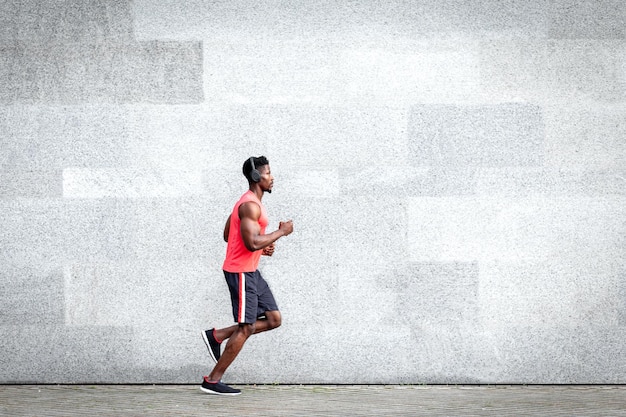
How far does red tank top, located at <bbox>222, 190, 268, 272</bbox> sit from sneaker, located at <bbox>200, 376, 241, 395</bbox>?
0.96 m

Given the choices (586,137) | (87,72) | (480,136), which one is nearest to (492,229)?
(480,136)

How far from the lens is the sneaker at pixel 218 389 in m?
7.79

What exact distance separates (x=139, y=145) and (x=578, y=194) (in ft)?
13.1

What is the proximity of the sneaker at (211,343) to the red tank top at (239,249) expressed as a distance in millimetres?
608

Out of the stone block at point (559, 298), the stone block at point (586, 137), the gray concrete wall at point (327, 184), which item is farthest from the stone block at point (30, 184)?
the stone block at point (586, 137)

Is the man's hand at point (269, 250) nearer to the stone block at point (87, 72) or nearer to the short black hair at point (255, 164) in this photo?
the short black hair at point (255, 164)

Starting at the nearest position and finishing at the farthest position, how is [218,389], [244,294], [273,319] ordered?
[244,294], [218,389], [273,319]

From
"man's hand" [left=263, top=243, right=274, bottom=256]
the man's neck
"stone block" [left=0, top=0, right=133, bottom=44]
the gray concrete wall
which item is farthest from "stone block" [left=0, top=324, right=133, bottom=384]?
"stone block" [left=0, top=0, right=133, bottom=44]

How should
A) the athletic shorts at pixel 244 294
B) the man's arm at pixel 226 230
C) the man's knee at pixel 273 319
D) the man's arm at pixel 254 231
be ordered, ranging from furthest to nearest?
the man's arm at pixel 226 230 < the man's knee at pixel 273 319 < the athletic shorts at pixel 244 294 < the man's arm at pixel 254 231

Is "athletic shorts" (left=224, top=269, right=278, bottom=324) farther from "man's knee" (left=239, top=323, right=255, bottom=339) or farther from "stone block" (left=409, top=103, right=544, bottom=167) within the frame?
"stone block" (left=409, top=103, right=544, bottom=167)

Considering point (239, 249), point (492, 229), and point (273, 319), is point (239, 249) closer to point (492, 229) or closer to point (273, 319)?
point (273, 319)

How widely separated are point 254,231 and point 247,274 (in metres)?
0.40

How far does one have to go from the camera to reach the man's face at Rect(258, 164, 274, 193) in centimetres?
781

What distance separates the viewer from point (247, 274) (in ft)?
25.3
